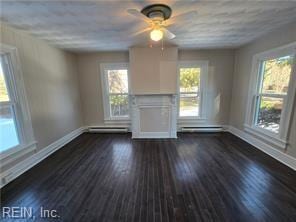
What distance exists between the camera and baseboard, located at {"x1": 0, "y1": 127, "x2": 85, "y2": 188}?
2223 mm

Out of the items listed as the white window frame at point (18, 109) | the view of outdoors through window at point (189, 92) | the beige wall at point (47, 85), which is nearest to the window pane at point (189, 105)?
the view of outdoors through window at point (189, 92)

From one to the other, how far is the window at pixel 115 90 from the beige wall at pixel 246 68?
10.2 ft

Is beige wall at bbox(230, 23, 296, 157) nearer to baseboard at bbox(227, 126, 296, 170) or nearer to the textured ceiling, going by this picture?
baseboard at bbox(227, 126, 296, 170)

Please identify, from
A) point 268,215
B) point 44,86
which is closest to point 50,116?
point 44,86

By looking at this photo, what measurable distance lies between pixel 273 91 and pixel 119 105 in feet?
12.3

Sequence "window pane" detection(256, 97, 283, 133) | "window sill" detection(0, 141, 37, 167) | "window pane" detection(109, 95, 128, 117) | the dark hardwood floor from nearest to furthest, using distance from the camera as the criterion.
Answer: the dark hardwood floor, "window sill" detection(0, 141, 37, 167), "window pane" detection(256, 97, 283, 133), "window pane" detection(109, 95, 128, 117)

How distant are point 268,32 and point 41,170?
4.91 meters

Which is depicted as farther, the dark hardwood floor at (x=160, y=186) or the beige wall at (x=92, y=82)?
the beige wall at (x=92, y=82)

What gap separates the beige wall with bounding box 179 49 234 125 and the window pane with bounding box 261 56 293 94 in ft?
3.50

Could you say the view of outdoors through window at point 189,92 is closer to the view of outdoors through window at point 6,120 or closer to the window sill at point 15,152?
the window sill at point 15,152

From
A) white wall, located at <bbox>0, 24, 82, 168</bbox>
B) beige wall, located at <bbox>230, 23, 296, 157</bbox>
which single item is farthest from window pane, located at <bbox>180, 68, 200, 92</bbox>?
white wall, located at <bbox>0, 24, 82, 168</bbox>

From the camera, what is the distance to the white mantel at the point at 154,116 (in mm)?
4000

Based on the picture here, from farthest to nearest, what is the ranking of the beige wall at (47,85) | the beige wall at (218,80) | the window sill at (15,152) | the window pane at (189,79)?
the window pane at (189,79)
the beige wall at (218,80)
the beige wall at (47,85)
the window sill at (15,152)

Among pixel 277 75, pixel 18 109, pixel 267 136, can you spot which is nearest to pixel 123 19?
pixel 18 109
